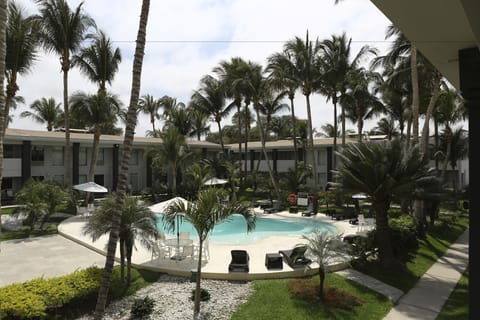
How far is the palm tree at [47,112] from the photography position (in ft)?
158

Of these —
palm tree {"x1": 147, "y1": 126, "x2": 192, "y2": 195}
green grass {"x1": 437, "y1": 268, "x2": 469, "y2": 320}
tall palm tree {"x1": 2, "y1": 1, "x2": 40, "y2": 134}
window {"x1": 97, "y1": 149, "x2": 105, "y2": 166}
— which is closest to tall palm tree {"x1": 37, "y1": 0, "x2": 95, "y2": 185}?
tall palm tree {"x1": 2, "y1": 1, "x2": 40, "y2": 134}

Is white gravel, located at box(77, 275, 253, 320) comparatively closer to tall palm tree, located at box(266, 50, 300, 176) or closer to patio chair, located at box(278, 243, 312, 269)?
patio chair, located at box(278, 243, 312, 269)

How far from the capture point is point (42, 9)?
22359 mm

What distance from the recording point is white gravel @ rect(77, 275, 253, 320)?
8.44 meters

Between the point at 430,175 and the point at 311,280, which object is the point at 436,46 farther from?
the point at 430,175

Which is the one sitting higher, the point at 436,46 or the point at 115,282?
the point at 436,46

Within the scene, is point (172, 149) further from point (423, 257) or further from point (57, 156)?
point (423, 257)

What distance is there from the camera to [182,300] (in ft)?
30.4

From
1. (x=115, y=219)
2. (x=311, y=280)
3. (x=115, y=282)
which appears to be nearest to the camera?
(x=115, y=219)

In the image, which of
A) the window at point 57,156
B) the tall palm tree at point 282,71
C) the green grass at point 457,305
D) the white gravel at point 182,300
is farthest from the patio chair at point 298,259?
the window at point 57,156

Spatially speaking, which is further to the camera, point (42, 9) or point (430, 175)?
point (42, 9)

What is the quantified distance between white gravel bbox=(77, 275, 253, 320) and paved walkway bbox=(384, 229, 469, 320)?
4.14 metres

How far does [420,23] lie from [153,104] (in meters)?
50.8

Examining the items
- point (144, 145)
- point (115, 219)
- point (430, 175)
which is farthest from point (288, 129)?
point (115, 219)
